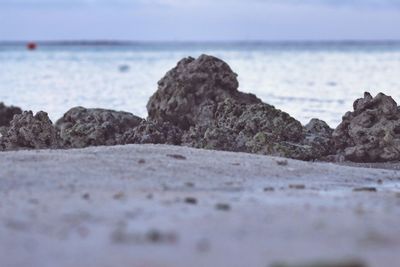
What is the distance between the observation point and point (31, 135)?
11133 mm

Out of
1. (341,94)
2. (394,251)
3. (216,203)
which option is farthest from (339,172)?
(341,94)

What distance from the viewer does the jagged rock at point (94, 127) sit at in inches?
463

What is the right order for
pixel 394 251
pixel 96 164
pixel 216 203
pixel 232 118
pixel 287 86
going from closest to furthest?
1. pixel 394 251
2. pixel 216 203
3. pixel 96 164
4. pixel 232 118
5. pixel 287 86

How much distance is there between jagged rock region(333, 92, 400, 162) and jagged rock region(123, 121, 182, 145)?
2.14 meters

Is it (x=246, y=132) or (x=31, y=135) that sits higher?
(x=246, y=132)

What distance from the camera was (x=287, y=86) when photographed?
3191 cm

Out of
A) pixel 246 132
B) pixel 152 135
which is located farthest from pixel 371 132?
pixel 152 135

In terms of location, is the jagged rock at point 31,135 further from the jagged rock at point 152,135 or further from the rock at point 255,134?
the rock at point 255,134

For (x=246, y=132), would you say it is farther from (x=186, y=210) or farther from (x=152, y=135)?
(x=186, y=210)

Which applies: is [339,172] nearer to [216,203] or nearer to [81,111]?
[216,203]

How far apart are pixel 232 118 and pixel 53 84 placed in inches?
885

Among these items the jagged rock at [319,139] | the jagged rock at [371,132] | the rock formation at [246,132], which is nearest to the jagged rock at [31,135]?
the rock formation at [246,132]

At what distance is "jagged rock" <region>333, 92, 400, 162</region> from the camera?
10.9m

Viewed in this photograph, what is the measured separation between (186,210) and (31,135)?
555 centimetres
